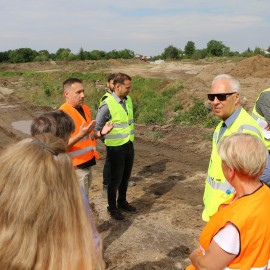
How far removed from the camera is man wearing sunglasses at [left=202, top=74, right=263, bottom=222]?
129 inches

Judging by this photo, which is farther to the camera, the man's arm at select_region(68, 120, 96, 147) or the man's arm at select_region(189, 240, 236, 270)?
the man's arm at select_region(68, 120, 96, 147)

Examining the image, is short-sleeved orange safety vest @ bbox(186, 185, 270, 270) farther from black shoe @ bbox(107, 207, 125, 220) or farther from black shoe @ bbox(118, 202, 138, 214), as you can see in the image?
black shoe @ bbox(118, 202, 138, 214)

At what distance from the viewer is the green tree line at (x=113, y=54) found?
4709 cm

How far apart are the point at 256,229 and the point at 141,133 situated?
1089cm

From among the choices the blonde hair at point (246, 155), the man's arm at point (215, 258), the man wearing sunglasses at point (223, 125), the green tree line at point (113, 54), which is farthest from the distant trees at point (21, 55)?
the man's arm at point (215, 258)

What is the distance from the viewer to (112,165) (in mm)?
5867

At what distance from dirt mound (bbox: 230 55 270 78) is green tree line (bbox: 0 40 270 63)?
2503cm

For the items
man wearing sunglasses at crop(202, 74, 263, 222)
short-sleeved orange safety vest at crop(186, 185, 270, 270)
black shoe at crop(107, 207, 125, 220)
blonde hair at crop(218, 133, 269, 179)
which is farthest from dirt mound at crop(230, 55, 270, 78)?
short-sleeved orange safety vest at crop(186, 185, 270, 270)

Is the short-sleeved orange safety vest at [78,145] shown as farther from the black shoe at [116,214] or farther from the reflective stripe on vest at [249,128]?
the reflective stripe on vest at [249,128]

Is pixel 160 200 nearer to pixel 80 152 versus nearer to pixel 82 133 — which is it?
pixel 80 152

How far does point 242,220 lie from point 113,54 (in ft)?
206

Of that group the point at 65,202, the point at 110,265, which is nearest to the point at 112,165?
the point at 110,265

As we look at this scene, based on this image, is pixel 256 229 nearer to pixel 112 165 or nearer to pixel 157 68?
pixel 112 165

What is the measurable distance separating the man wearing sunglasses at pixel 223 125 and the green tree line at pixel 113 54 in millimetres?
43792
